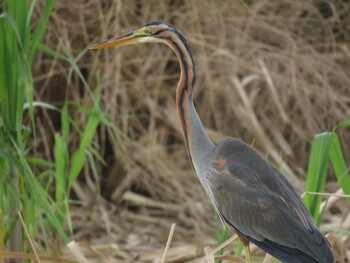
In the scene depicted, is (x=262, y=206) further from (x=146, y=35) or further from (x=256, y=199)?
(x=146, y=35)

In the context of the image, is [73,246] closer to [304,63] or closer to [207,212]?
[207,212]

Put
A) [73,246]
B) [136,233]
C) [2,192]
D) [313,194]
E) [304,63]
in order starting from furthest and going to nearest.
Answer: [304,63] → [136,233] → [2,192] → [313,194] → [73,246]

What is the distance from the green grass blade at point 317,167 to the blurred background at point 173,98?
1.96 m

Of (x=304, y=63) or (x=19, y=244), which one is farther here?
(x=304, y=63)

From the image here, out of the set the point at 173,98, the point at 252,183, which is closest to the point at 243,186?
the point at 252,183

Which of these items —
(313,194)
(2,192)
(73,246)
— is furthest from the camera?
(2,192)

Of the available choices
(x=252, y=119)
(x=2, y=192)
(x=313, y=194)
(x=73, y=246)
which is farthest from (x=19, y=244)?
(x=252, y=119)

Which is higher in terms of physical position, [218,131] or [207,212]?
[218,131]

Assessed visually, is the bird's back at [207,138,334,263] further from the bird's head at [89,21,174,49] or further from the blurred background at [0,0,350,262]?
the blurred background at [0,0,350,262]

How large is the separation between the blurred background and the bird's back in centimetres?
194

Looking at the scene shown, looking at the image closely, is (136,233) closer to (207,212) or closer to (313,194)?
(207,212)

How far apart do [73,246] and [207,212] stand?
2499 millimetres

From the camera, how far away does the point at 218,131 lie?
5.13m

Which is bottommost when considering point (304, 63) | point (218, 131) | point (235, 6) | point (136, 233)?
point (136, 233)
